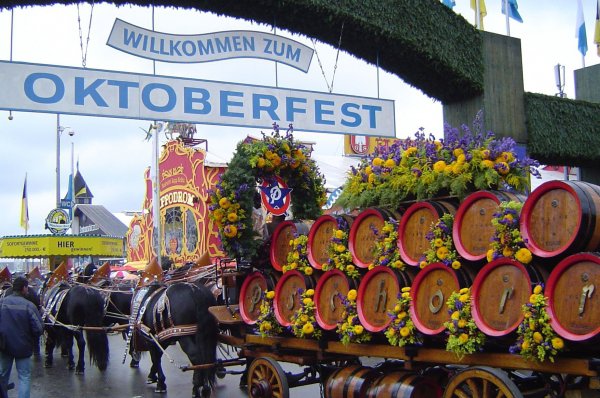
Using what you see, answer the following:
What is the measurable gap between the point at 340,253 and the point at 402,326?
117 cm

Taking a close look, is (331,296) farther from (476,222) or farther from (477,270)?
(476,222)

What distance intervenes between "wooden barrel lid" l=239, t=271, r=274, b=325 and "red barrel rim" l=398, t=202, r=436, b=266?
2090mm

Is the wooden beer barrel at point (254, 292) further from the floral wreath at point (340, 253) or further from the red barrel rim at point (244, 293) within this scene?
the floral wreath at point (340, 253)

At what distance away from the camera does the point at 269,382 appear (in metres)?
7.08

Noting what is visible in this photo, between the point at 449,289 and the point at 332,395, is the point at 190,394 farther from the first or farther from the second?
the point at 449,289

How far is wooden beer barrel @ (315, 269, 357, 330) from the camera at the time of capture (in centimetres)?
635

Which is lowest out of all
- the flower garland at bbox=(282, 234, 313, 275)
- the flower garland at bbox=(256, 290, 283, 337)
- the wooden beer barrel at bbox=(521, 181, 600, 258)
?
the flower garland at bbox=(256, 290, 283, 337)

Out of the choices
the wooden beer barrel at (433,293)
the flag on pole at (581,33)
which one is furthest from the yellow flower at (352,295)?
the flag on pole at (581,33)

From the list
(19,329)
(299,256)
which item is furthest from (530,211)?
(19,329)

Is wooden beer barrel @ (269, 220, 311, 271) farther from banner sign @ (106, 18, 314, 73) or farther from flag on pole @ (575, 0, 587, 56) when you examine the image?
flag on pole @ (575, 0, 587, 56)

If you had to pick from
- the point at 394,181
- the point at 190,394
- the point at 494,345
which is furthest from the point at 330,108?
the point at 494,345

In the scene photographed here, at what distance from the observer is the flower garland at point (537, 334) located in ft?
14.2

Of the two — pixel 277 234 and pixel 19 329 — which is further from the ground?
pixel 277 234

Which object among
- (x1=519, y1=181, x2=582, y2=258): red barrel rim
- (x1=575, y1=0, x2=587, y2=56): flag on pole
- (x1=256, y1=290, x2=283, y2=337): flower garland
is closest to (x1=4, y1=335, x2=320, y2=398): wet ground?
(x1=256, y1=290, x2=283, y2=337): flower garland
